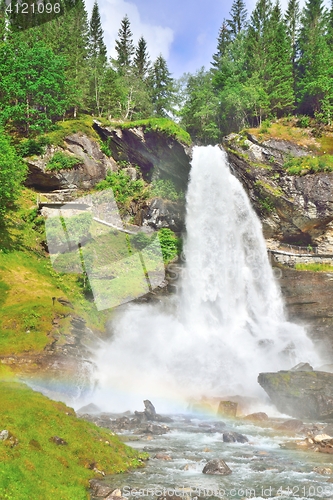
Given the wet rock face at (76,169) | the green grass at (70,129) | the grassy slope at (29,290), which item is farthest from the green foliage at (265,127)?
the grassy slope at (29,290)

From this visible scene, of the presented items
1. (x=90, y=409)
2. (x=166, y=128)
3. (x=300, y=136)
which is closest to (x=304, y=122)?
(x=300, y=136)

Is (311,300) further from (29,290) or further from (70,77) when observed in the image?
(70,77)

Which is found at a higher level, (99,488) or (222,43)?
(222,43)

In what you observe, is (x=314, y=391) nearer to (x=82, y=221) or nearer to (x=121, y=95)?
(x=82, y=221)

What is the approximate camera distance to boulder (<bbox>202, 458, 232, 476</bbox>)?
42.5ft

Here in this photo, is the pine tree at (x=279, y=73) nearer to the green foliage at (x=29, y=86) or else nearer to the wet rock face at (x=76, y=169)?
the wet rock face at (x=76, y=169)

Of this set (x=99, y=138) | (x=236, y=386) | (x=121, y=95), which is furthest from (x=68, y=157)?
(x=236, y=386)

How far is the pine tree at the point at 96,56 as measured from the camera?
172 feet

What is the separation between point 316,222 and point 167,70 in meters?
38.0

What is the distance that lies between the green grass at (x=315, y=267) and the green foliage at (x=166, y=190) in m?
14.8

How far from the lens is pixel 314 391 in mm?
22203

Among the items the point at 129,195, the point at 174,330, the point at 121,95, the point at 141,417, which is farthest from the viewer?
the point at 121,95

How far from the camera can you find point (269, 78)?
51.9 meters

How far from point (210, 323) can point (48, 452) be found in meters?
24.4
